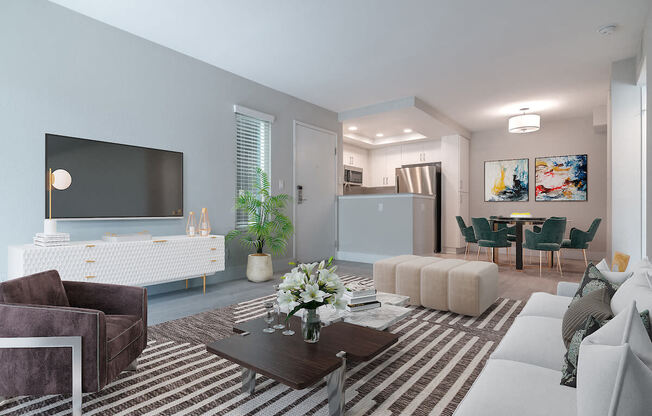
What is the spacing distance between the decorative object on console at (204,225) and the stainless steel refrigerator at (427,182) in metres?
4.80

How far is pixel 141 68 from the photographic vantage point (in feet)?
12.1

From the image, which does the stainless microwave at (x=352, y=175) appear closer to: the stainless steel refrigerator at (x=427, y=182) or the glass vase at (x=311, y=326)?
the stainless steel refrigerator at (x=427, y=182)

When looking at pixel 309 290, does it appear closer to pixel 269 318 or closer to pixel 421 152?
pixel 269 318

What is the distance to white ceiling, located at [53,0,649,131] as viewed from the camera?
3.13 meters

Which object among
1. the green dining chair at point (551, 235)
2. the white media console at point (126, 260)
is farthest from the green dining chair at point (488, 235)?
the white media console at point (126, 260)

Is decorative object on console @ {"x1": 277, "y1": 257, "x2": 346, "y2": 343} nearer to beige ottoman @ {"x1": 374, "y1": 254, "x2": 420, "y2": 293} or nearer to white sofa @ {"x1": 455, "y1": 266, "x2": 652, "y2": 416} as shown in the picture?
white sofa @ {"x1": 455, "y1": 266, "x2": 652, "y2": 416}

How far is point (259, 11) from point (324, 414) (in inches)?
128

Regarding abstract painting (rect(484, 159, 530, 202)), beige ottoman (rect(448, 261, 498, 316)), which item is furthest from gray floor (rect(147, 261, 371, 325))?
abstract painting (rect(484, 159, 530, 202))

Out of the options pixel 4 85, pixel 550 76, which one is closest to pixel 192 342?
pixel 4 85

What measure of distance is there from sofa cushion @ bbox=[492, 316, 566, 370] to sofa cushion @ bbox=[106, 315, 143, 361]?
175cm

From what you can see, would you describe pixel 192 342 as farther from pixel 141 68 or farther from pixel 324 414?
pixel 141 68

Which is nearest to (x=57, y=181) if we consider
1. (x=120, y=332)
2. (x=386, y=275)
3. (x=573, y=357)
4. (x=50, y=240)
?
(x=50, y=240)

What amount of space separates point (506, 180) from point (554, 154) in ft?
3.25

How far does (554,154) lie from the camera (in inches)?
271
